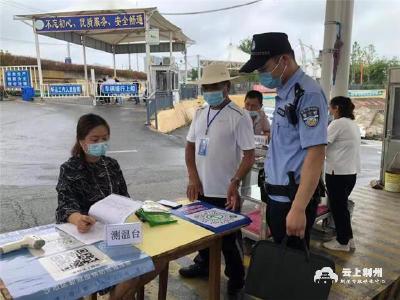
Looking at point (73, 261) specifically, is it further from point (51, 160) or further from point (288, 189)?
point (51, 160)

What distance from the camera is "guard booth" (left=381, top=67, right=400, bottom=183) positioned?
18.9 ft

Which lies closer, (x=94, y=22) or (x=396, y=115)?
(x=396, y=115)

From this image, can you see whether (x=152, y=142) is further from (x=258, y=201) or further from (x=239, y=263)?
(x=239, y=263)

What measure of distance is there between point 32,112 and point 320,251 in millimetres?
13532

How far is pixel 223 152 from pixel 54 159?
236 inches

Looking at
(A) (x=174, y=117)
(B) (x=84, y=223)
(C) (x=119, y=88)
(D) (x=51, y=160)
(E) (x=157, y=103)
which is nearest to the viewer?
(B) (x=84, y=223)

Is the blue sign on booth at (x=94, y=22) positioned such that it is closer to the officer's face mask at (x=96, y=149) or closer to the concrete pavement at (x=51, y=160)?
the concrete pavement at (x=51, y=160)

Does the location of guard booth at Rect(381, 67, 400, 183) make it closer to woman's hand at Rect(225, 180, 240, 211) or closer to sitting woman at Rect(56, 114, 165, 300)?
woman's hand at Rect(225, 180, 240, 211)

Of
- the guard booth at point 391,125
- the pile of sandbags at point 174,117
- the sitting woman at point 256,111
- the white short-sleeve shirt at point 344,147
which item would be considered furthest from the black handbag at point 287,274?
the pile of sandbags at point 174,117

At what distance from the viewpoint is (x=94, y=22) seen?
1398 centimetres

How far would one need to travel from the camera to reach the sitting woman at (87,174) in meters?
2.09

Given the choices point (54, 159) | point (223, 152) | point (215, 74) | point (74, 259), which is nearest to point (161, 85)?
point (54, 159)

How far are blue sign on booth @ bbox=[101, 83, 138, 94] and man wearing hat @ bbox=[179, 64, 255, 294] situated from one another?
12.8 meters

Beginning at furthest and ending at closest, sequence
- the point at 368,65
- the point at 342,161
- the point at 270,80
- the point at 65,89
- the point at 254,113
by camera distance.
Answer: the point at 368,65 → the point at 65,89 → the point at 254,113 → the point at 342,161 → the point at 270,80
